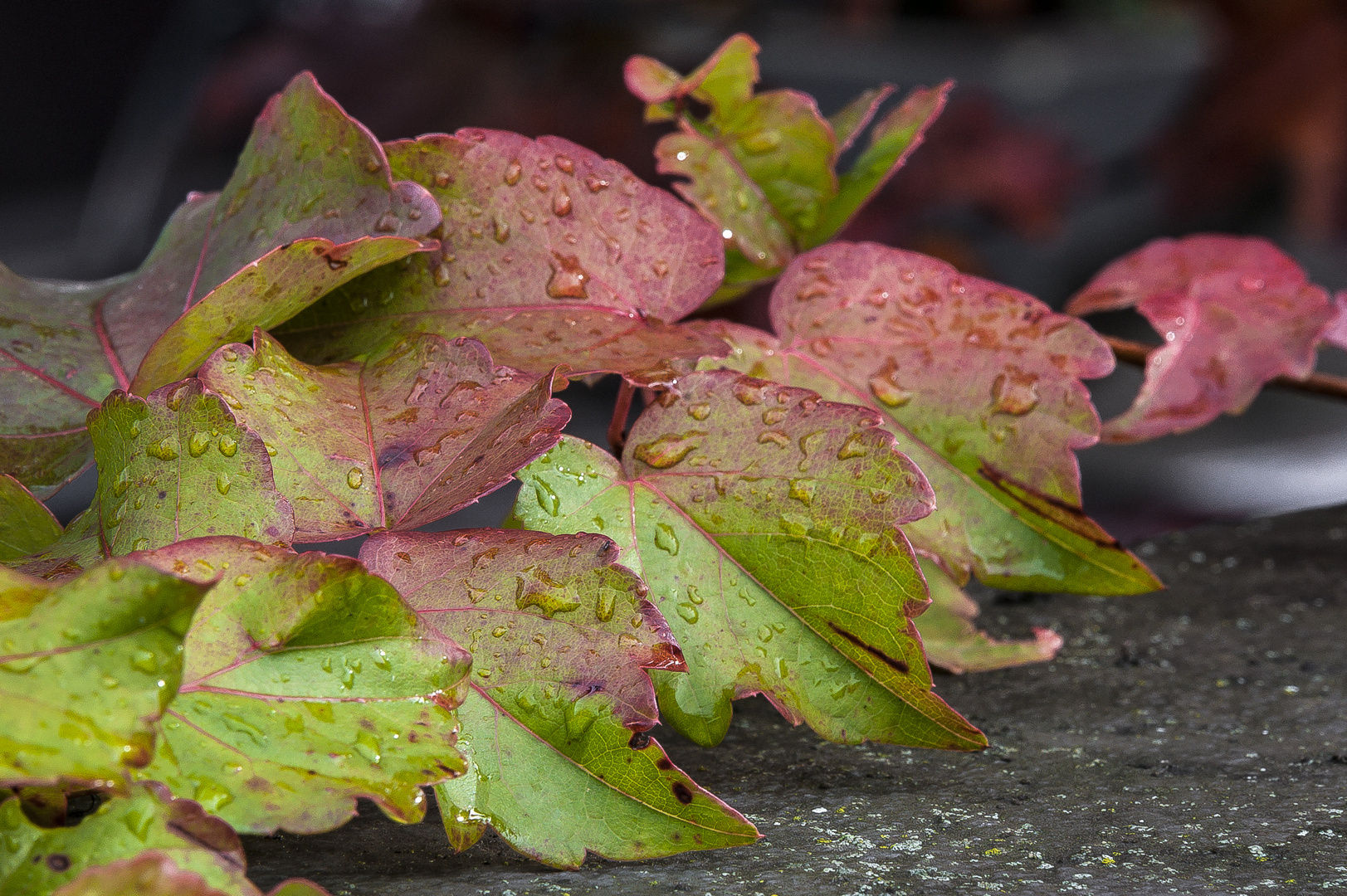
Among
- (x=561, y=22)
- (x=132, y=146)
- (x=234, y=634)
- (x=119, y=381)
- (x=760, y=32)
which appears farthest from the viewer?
(x=132, y=146)

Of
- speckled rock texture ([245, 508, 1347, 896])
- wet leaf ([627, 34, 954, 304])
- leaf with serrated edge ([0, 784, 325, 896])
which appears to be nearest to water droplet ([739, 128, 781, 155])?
wet leaf ([627, 34, 954, 304])

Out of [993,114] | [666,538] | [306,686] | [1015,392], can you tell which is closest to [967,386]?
[1015,392]

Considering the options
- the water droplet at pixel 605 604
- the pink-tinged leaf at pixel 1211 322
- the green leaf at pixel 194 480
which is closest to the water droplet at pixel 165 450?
the green leaf at pixel 194 480

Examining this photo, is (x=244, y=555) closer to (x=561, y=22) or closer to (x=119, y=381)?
(x=119, y=381)

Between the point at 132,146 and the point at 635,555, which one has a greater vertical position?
the point at 635,555

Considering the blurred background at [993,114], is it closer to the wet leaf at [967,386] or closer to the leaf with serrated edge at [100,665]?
the wet leaf at [967,386]

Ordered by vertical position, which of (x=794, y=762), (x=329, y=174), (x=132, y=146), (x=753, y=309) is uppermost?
(x=329, y=174)

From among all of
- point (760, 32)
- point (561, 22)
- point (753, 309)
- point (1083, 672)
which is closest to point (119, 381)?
point (1083, 672)
